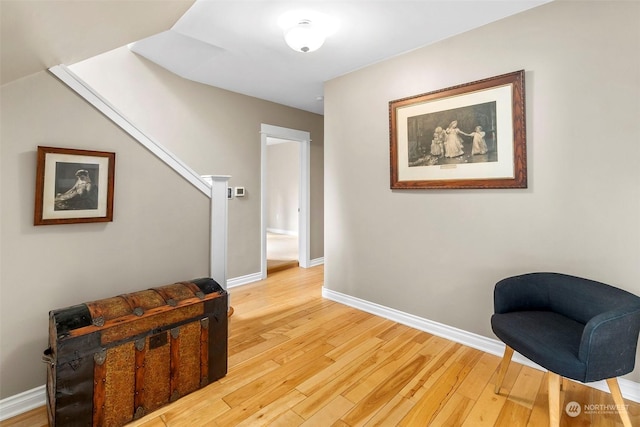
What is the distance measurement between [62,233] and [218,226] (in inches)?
36.0

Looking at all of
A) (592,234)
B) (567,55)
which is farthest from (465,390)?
(567,55)

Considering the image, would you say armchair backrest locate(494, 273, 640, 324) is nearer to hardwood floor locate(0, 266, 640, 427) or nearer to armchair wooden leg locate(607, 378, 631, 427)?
armchair wooden leg locate(607, 378, 631, 427)

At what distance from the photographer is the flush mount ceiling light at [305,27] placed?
210 centimetres

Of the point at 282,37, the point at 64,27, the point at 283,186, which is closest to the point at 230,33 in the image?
the point at 282,37

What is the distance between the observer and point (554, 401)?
1.41 m

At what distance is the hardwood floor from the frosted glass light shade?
2294 mm

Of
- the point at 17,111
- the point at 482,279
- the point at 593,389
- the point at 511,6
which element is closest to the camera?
the point at 17,111

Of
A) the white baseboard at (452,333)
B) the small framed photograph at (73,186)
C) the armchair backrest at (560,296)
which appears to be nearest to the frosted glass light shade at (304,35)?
the small framed photograph at (73,186)

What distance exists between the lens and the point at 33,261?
163 cm

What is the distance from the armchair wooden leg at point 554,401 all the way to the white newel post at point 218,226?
2028 millimetres

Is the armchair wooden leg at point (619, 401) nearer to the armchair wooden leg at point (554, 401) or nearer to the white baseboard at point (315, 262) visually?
the armchair wooden leg at point (554, 401)

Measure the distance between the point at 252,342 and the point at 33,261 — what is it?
1.50 m

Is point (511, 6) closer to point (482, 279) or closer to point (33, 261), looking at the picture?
point (482, 279)

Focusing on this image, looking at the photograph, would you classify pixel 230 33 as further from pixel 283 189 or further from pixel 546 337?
pixel 283 189
